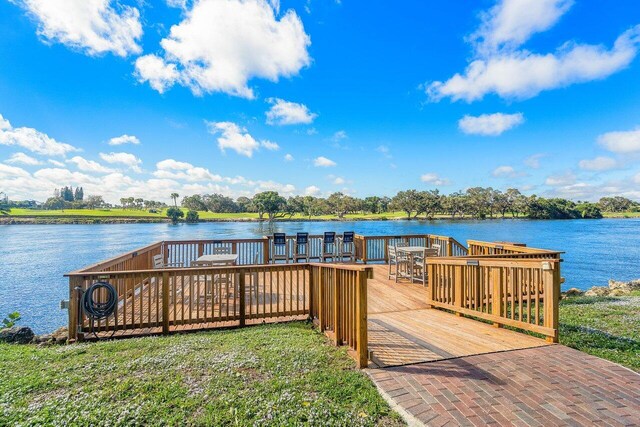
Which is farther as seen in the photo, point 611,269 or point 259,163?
point 259,163

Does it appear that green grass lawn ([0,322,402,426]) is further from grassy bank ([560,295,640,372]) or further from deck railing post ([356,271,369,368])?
grassy bank ([560,295,640,372])

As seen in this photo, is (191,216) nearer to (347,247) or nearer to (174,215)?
(174,215)

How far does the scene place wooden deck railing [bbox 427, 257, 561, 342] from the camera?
12.0 feet

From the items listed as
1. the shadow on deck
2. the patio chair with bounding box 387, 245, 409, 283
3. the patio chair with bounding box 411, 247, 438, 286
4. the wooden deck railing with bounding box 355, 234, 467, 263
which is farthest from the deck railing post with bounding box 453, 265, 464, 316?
the wooden deck railing with bounding box 355, 234, 467, 263

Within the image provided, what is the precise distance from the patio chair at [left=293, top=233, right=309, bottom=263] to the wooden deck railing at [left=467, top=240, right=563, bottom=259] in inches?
183

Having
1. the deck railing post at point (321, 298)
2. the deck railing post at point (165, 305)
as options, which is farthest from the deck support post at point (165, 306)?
the deck railing post at point (321, 298)

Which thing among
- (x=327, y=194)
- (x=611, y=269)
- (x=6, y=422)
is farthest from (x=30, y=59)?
(x=327, y=194)

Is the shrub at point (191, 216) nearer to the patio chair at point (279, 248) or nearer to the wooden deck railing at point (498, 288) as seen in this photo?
the patio chair at point (279, 248)

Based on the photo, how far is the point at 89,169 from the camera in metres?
41.6

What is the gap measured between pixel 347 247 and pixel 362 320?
7019mm

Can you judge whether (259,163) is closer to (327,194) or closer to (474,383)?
(474,383)

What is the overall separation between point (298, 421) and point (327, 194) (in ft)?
273

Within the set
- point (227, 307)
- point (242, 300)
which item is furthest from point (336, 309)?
point (227, 307)

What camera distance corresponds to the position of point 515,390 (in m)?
2.48
